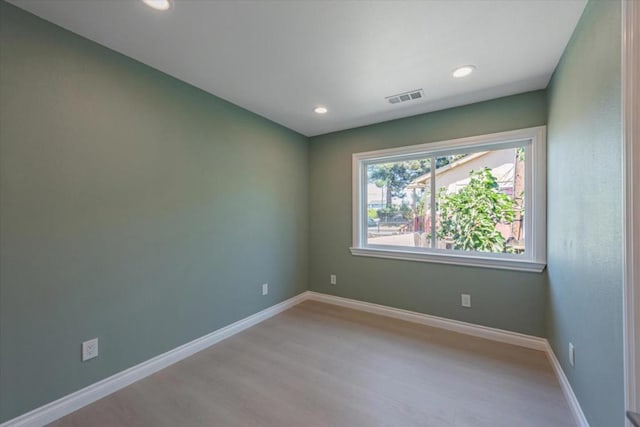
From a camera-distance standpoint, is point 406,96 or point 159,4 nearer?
point 159,4

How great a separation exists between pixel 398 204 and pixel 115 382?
320 cm

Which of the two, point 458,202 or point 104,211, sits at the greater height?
point 458,202

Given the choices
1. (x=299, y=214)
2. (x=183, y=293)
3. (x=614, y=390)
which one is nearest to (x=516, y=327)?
(x=614, y=390)

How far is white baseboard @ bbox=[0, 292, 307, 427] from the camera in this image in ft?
5.06

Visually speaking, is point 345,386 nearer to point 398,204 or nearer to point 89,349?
point 89,349

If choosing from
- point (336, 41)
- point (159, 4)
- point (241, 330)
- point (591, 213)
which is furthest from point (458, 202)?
point (159, 4)

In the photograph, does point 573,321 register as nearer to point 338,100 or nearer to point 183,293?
point 338,100

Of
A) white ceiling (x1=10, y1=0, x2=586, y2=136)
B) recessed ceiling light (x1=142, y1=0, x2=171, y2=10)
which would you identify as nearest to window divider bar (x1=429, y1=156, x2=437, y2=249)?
white ceiling (x1=10, y1=0, x2=586, y2=136)

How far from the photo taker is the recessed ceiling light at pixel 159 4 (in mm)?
1441

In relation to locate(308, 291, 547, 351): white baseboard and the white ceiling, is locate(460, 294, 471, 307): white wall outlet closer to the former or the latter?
locate(308, 291, 547, 351): white baseboard

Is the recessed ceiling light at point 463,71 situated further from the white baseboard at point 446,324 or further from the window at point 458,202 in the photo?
the white baseboard at point 446,324

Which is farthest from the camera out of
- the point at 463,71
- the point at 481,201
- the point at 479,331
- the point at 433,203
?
the point at 433,203

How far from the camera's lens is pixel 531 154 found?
99.6 inches

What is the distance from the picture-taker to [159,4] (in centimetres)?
146
